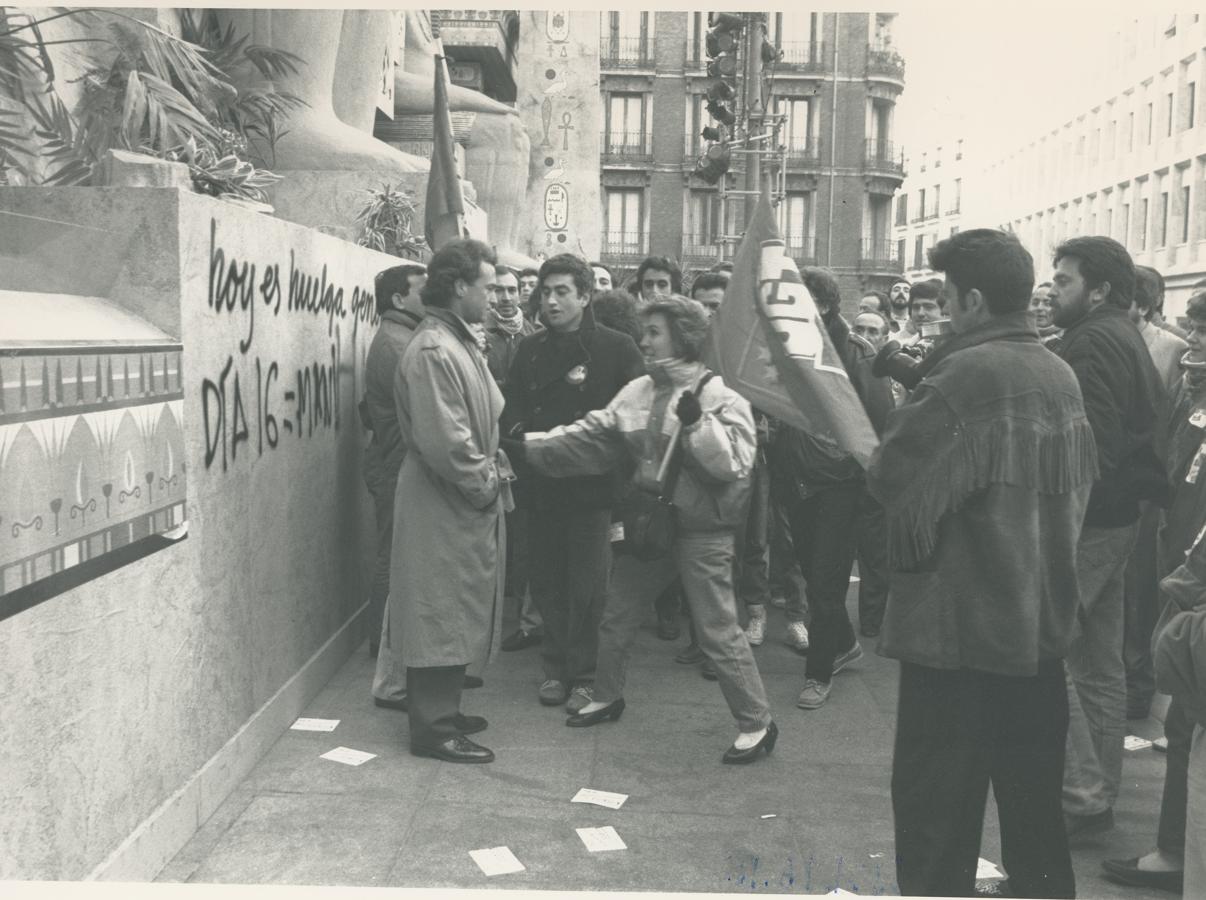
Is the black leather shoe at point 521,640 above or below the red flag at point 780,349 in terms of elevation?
below

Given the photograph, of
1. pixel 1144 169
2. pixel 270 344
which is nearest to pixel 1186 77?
pixel 1144 169

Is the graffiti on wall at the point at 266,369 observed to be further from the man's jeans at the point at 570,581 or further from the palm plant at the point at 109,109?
the man's jeans at the point at 570,581

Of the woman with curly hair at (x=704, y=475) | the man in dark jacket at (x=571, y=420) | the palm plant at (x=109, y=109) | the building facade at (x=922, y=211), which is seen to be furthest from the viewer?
the building facade at (x=922, y=211)

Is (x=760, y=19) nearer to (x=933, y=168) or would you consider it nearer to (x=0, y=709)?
(x=0, y=709)

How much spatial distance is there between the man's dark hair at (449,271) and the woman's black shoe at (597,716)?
75.4 inches

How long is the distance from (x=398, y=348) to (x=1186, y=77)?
11.7m

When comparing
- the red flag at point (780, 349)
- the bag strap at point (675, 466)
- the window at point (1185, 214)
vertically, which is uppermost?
the window at point (1185, 214)

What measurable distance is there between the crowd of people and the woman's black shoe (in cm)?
1

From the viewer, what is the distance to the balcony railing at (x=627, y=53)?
136 feet

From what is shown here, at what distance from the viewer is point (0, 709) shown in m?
2.97

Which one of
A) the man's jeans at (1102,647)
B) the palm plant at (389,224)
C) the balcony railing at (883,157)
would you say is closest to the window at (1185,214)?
the palm plant at (389,224)

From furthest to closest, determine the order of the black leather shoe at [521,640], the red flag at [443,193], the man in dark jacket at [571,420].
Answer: the red flag at [443,193] < the black leather shoe at [521,640] < the man in dark jacket at [571,420]

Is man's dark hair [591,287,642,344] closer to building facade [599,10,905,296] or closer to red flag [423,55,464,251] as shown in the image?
red flag [423,55,464,251]

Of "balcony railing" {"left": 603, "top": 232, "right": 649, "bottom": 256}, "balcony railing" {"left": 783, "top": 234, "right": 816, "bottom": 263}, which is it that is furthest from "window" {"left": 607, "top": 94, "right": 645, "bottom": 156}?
"balcony railing" {"left": 783, "top": 234, "right": 816, "bottom": 263}
